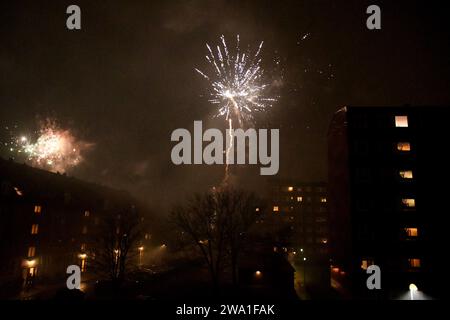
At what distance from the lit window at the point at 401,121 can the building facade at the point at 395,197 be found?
121 millimetres

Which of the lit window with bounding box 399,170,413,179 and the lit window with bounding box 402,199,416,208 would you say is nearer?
the lit window with bounding box 402,199,416,208

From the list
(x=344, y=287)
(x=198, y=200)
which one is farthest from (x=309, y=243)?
(x=198, y=200)

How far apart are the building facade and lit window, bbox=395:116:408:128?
0.40 ft

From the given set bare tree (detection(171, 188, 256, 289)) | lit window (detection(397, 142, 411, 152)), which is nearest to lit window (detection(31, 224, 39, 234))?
bare tree (detection(171, 188, 256, 289))

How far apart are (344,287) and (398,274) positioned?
718 centimetres

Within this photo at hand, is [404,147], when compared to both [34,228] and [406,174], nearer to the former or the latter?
[406,174]

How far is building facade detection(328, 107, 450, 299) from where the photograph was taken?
122 feet

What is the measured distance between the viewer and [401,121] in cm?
3925

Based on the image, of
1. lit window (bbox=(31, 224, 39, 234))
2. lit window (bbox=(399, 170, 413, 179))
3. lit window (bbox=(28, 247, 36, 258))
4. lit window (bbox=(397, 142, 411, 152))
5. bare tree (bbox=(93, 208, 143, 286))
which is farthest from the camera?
lit window (bbox=(31, 224, 39, 234))

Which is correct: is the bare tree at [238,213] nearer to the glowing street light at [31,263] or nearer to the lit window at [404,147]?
the lit window at [404,147]

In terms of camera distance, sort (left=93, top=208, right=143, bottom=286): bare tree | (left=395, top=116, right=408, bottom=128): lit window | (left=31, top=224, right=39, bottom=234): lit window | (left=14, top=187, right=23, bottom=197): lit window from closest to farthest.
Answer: (left=93, top=208, right=143, bottom=286): bare tree → (left=395, top=116, right=408, bottom=128): lit window → (left=14, top=187, right=23, bottom=197): lit window → (left=31, top=224, right=39, bottom=234): lit window

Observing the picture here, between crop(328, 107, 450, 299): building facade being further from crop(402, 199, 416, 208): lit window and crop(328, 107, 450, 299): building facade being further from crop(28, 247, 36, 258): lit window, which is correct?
crop(28, 247, 36, 258): lit window

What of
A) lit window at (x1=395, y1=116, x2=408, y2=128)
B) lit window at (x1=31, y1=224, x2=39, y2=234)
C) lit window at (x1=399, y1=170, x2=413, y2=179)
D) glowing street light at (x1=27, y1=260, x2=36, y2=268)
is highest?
lit window at (x1=395, y1=116, x2=408, y2=128)

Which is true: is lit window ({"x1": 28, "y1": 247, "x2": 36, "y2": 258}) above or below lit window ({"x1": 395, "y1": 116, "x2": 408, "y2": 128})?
below
